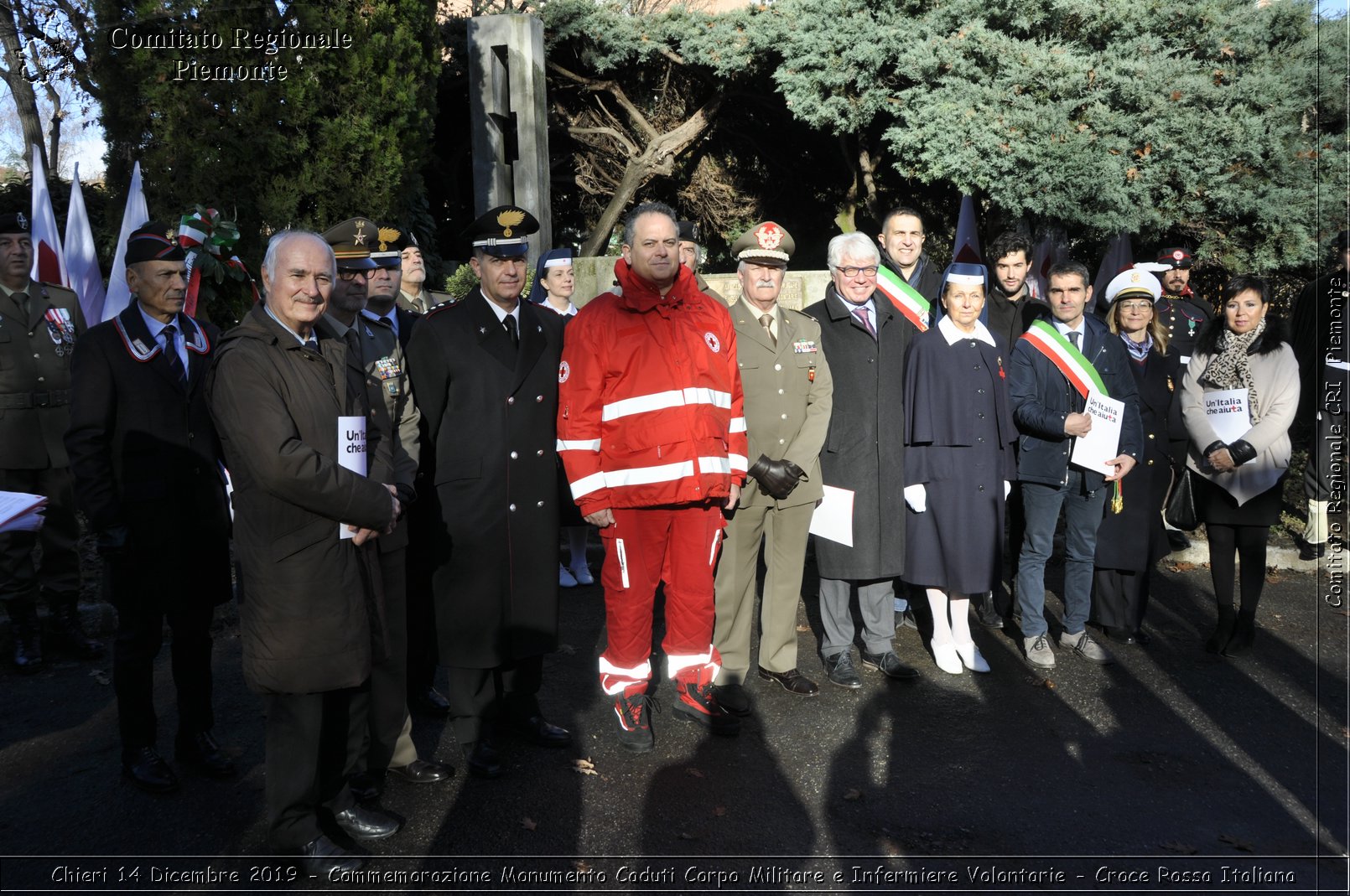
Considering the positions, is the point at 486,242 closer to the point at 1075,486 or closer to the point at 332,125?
the point at 1075,486

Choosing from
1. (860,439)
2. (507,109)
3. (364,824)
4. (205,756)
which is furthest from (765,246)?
(507,109)

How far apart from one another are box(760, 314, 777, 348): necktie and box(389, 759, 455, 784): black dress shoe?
8.30 feet

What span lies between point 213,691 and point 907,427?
3942 millimetres

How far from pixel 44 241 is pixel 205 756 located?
4.47 m

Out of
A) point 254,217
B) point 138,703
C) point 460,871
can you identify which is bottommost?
point 460,871

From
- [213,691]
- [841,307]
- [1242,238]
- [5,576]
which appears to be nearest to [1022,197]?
[1242,238]

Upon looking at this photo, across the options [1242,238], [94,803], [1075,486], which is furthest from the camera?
[1242,238]

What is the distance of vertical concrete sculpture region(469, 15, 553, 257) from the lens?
473 inches

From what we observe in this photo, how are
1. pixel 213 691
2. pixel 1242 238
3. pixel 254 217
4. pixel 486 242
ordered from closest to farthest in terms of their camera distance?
pixel 486 242 → pixel 213 691 → pixel 254 217 → pixel 1242 238

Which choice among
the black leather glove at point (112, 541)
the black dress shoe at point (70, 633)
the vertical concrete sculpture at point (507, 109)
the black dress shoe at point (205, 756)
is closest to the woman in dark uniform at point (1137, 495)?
the black dress shoe at point (205, 756)

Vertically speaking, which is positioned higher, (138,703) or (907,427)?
(907,427)

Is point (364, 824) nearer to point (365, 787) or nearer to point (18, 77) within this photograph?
point (365, 787)

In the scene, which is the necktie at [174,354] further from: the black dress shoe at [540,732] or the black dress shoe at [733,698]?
the black dress shoe at [733,698]

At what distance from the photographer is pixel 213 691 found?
5223 mm
